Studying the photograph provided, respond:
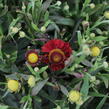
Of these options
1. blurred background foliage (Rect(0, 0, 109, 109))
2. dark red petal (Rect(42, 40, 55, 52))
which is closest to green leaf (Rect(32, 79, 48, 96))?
blurred background foliage (Rect(0, 0, 109, 109))

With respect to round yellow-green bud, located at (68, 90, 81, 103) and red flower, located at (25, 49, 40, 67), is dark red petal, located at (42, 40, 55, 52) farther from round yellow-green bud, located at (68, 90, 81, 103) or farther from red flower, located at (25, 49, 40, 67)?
round yellow-green bud, located at (68, 90, 81, 103)

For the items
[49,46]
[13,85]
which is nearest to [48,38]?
[49,46]

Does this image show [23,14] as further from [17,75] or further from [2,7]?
[17,75]

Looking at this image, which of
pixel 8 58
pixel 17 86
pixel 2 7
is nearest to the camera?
pixel 17 86

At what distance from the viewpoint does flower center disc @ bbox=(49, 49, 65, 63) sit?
115 centimetres

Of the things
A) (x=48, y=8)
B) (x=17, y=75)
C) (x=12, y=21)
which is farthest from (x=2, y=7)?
(x=17, y=75)

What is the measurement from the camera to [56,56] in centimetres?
115

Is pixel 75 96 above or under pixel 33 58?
under

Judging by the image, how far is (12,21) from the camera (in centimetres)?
132

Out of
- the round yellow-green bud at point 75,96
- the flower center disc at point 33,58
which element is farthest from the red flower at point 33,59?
the round yellow-green bud at point 75,96

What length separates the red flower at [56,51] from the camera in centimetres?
116

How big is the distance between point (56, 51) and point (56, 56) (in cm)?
2

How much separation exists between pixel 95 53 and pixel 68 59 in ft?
0.38

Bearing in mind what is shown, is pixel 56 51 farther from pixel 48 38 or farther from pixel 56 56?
pixel 48 38
